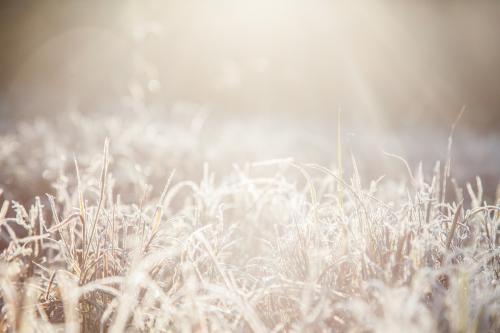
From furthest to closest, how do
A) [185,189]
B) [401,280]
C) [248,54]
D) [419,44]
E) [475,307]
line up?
[419,44] < [248,54] < [185,189] < [401,280] < [475,307]

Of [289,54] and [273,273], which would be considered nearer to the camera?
[273,273]

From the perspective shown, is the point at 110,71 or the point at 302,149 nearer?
the point at 302,149

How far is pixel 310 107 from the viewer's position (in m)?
10.5

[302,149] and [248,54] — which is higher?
[248,54]

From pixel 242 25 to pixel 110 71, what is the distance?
4.93 meters

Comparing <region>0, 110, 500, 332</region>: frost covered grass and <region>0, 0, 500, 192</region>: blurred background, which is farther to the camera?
<region>0, 0, 500, 192</region>: blurred background

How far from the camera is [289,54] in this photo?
38.4 ft

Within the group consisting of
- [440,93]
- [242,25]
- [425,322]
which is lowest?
[440,93]

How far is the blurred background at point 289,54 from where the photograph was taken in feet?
32.3

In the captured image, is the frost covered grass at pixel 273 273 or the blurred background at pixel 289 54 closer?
the frost covered grass at pixel 273 273

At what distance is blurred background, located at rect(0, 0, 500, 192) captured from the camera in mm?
9836

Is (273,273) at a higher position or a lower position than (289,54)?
lower

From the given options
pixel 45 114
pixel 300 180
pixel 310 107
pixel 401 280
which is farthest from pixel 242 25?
pixel 401 280

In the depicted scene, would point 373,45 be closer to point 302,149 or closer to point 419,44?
point 419,44
